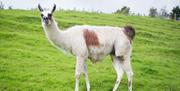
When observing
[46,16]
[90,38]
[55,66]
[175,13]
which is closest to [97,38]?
[90,38]

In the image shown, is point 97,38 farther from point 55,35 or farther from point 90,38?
point 55,35

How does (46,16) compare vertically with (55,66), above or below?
above

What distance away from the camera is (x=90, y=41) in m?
9.63

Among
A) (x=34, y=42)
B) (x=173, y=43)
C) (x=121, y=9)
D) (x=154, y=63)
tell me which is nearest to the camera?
(x=154, y=63)

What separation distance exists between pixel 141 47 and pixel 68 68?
882 centimetres

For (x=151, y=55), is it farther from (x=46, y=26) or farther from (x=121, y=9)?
(x=121, y=9)

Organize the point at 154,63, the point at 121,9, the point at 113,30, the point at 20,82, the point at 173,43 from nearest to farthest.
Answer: the point at 113,30
the point at 20,82
the point at 154,63
the point at 173,43
the point at 121,9

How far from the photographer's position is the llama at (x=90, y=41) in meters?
9.38

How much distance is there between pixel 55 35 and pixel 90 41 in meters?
1.00

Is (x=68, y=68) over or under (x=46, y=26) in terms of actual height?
under

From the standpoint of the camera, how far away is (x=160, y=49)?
71.8 feet

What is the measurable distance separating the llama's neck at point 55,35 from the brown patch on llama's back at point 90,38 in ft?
1.98

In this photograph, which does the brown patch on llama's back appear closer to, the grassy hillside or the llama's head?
the llama's head

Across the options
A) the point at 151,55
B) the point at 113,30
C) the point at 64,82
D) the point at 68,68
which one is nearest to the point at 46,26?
the point at 113,30
